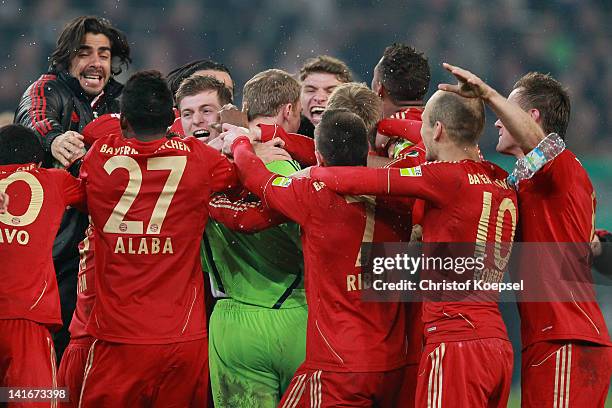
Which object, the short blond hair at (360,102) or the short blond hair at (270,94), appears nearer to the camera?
the short blond hair at (360,102)

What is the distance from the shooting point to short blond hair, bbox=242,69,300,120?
4.93 metres

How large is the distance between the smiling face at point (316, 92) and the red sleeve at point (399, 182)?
202cm

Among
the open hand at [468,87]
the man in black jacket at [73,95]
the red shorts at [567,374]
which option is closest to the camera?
the open hand at [468,87]

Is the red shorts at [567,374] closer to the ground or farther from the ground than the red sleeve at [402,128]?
closer to the ground

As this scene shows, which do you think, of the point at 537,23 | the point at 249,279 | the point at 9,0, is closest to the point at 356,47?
the point at 537,23

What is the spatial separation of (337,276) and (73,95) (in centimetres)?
267

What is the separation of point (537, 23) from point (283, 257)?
6607 millimetres

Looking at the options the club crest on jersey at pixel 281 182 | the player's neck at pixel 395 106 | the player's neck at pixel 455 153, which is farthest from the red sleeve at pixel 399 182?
the player's neck at pixel 395 106

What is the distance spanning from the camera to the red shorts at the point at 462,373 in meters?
3.94

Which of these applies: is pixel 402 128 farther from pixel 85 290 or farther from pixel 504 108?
pixel 85 290

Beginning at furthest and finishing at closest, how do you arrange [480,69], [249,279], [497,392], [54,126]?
[480,69] → [54,126] → [249,279] → [497,392]

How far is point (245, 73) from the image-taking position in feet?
33.2

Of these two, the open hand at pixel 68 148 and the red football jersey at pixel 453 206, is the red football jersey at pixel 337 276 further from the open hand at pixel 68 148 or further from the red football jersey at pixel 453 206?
the open hand at pixel 68 148

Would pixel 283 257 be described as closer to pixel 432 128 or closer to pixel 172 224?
pixel 172 224
